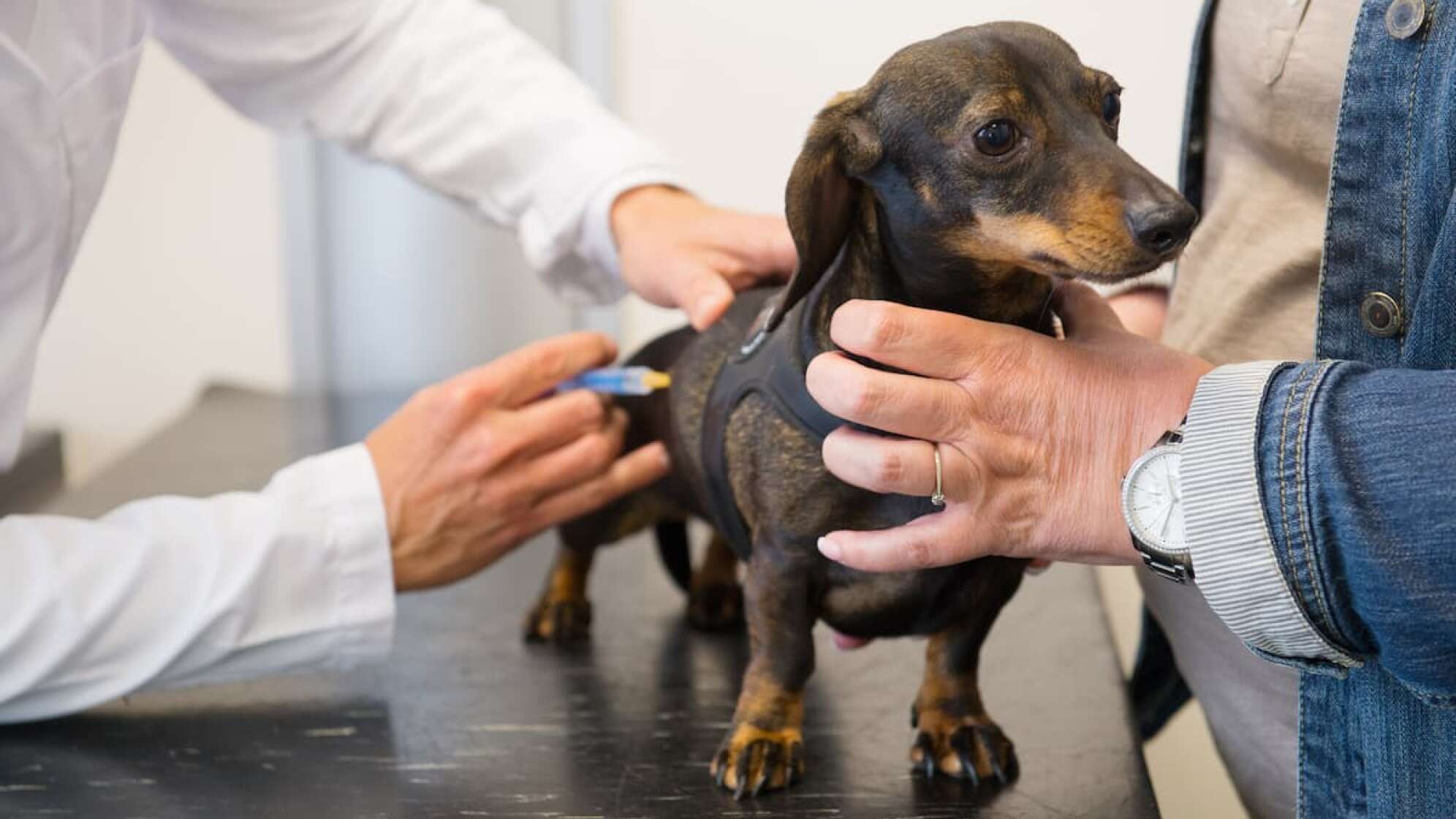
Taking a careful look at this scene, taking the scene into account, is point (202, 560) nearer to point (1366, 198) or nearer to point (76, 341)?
point (1366, 198)

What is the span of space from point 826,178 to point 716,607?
1.82ft

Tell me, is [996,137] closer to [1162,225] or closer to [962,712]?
[1162,225]

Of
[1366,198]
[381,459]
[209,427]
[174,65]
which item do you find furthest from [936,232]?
[174,65]

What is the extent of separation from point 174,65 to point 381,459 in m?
1.46

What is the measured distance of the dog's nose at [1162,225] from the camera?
2.57ft

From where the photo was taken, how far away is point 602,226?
1.38 meters

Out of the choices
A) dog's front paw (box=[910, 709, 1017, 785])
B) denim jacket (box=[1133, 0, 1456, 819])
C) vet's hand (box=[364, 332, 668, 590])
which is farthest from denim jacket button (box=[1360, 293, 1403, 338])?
vet's hand (box=[364, 332, 668, 590])

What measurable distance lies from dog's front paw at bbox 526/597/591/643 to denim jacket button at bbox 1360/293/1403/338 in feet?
2.41

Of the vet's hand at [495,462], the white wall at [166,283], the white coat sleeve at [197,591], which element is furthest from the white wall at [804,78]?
the white wall at [166,283]

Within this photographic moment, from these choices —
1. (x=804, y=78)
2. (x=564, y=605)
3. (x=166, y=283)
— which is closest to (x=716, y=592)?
(x=564, y=605)

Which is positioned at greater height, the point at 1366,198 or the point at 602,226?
the point at 1366,198

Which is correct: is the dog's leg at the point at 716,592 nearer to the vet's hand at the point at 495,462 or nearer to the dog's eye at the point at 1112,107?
the vet's hand at the point at 495,462

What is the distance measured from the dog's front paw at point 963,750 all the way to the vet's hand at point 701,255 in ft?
1.22

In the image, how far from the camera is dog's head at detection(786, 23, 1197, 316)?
2.67 ft
